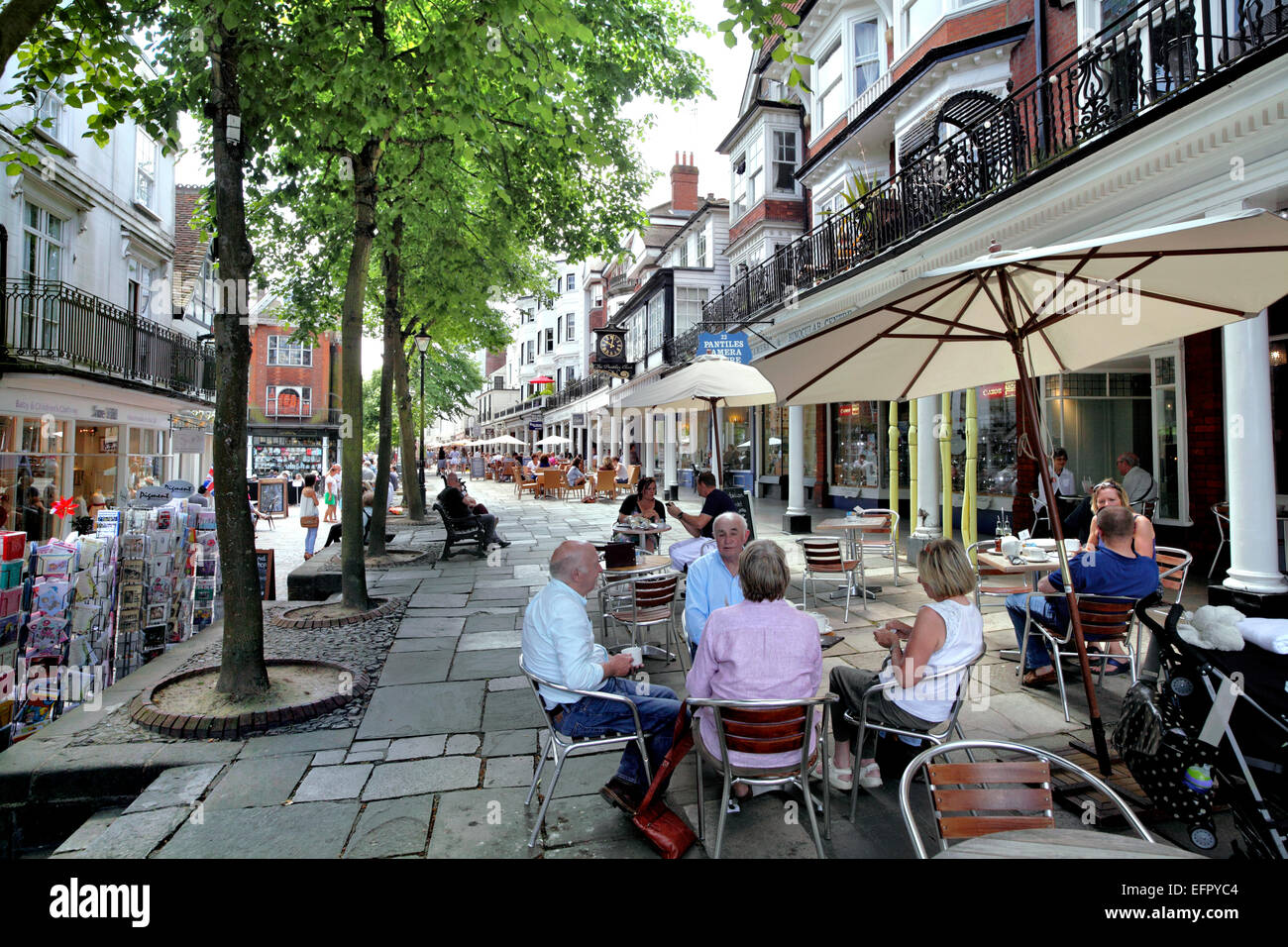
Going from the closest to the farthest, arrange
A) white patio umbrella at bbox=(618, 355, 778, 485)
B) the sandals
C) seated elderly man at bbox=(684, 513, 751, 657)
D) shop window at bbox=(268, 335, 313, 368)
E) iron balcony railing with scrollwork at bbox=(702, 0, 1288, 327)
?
seated elderly man at bbox=(684, 513, 751, 657), the sandals, iron balcony railing with scrollwork at bbox=(702, 0, 1288, 327), white patio umbrella at bbox=(618, 355, 778, 485), shop window at bbox=(268, 335, 313, 368)

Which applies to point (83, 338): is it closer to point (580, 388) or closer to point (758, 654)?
point (758, 654)

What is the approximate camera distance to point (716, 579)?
413 centimetres

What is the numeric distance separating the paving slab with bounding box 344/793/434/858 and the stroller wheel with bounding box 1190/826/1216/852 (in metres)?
3.18

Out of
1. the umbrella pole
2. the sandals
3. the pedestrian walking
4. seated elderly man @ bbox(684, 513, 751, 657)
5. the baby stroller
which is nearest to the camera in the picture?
the baby stroller

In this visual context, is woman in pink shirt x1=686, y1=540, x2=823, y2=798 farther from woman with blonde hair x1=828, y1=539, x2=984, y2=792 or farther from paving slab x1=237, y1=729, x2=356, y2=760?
paving slab x1=237, y1=729, x2=356, y2=760

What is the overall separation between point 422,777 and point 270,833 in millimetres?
778

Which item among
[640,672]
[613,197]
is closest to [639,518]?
[640,672]

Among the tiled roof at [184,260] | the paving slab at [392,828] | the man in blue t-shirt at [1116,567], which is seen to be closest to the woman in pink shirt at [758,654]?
the paving slab at [392,828]

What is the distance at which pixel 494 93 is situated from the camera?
7.28 meters

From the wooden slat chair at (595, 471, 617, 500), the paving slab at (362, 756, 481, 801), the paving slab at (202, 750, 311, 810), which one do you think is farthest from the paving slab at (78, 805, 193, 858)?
the wooden slat chair at (595, 471, 617, 500)

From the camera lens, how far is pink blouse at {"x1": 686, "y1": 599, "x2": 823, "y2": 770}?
9.64 feet

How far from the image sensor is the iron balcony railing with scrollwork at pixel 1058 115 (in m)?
5.77

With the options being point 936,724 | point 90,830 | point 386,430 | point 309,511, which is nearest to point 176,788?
point 90,830
